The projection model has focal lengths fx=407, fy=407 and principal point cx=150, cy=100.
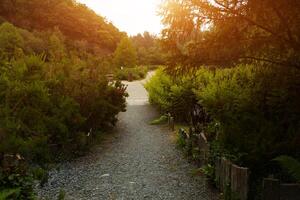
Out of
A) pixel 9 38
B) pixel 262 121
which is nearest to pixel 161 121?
pixel 262 121

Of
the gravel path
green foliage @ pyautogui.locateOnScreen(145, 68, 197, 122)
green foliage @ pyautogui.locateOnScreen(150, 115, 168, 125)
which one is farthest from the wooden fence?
green foliage @ pyautogui.locateOnScreen(150, 115, 168, 125)

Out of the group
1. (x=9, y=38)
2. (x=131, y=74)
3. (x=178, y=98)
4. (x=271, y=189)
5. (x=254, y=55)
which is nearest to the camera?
(x=271, y=189)

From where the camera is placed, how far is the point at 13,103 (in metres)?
8.29

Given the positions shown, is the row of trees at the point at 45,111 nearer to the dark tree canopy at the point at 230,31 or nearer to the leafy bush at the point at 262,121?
the dark tree canopy at the point at 230,31

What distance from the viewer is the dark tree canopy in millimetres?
5633

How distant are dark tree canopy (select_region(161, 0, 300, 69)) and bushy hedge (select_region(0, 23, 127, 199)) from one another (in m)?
2.86

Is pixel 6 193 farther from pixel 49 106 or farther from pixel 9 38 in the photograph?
pixel 9 38

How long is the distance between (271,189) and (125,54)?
46.3 metres

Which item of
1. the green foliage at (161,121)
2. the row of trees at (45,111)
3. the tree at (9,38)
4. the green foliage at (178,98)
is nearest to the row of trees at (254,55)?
the row of trees at (45,111)

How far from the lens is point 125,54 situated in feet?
166

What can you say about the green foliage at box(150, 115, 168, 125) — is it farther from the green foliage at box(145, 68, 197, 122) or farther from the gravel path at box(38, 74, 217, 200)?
the gravel path at box(38, 74, 217, 200)

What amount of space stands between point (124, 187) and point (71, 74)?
522 centimetres

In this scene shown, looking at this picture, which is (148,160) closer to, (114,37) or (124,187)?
(124,187)

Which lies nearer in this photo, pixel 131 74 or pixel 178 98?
pixel 178 98
